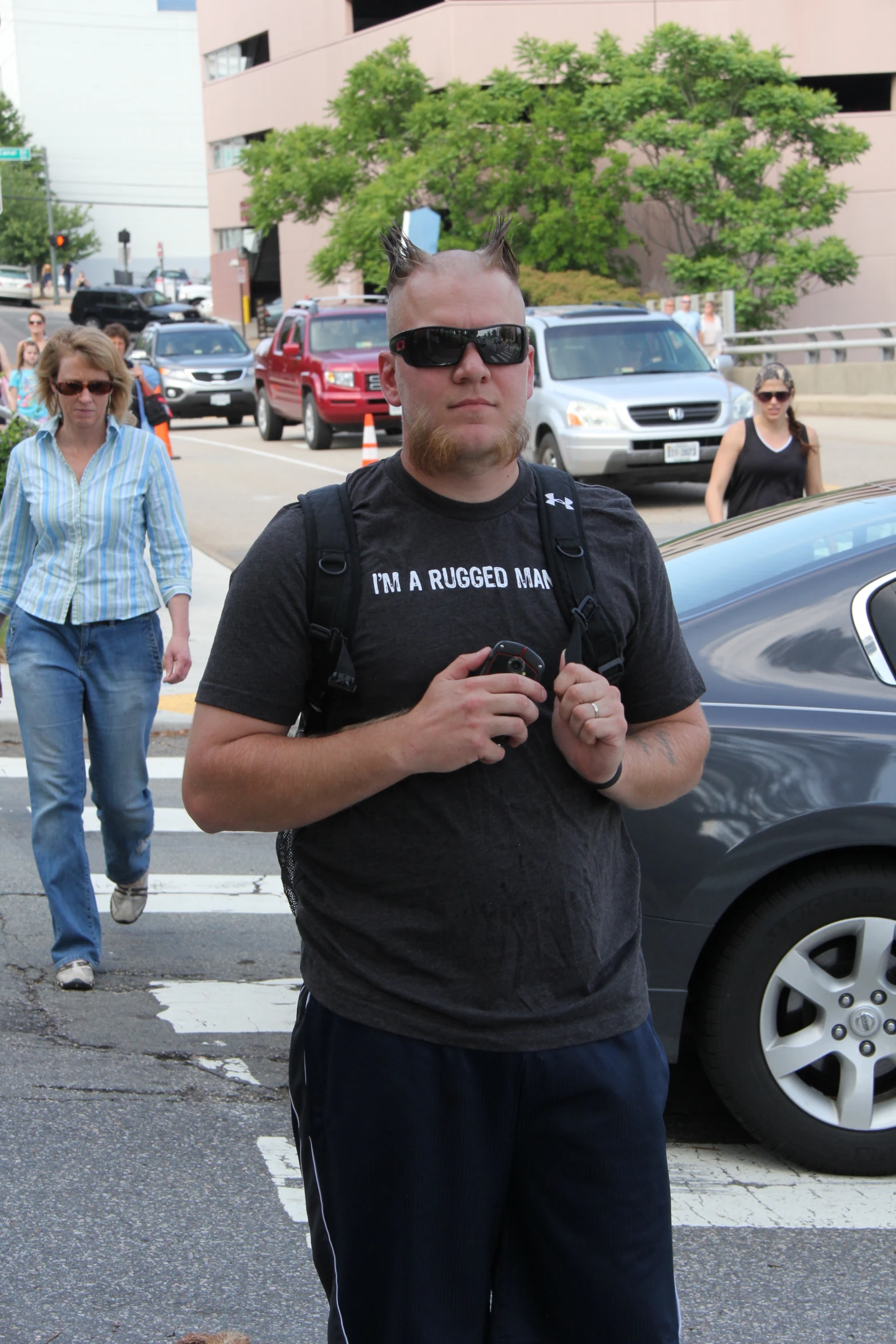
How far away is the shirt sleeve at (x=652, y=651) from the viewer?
226 centimetres

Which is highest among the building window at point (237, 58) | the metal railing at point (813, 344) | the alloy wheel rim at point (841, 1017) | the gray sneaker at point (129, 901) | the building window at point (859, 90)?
the building window at point (237, 58)

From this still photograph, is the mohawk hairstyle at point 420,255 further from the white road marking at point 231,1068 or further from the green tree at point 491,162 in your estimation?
the green tree at point 491,162

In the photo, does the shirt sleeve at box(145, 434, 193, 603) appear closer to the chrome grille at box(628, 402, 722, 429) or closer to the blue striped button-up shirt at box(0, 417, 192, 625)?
the blue striped button-up shirt at box(0, 417, 192, 625)

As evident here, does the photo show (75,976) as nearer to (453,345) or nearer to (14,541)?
(14,541)

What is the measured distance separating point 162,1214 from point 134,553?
2229 millimetres

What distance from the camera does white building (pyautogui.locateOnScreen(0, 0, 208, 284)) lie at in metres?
90.0

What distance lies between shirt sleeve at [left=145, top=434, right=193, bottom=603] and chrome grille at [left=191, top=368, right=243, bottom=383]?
23.2 m

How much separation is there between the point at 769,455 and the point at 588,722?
610 centimetres

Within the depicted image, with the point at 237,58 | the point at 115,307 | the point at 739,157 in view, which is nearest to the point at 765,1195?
the point at 739,157

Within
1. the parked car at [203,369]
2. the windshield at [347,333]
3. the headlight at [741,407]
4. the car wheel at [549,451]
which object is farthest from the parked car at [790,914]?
the parked car at [203,369]

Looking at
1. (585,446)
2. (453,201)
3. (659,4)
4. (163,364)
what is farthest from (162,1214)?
(659,4)

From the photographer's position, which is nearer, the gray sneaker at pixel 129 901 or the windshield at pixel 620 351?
the gray sneaker at pixel 129 901

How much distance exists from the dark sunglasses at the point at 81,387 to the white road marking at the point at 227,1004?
1912 mm

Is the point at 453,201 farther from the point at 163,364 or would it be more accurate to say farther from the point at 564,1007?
the point at 564,1007
